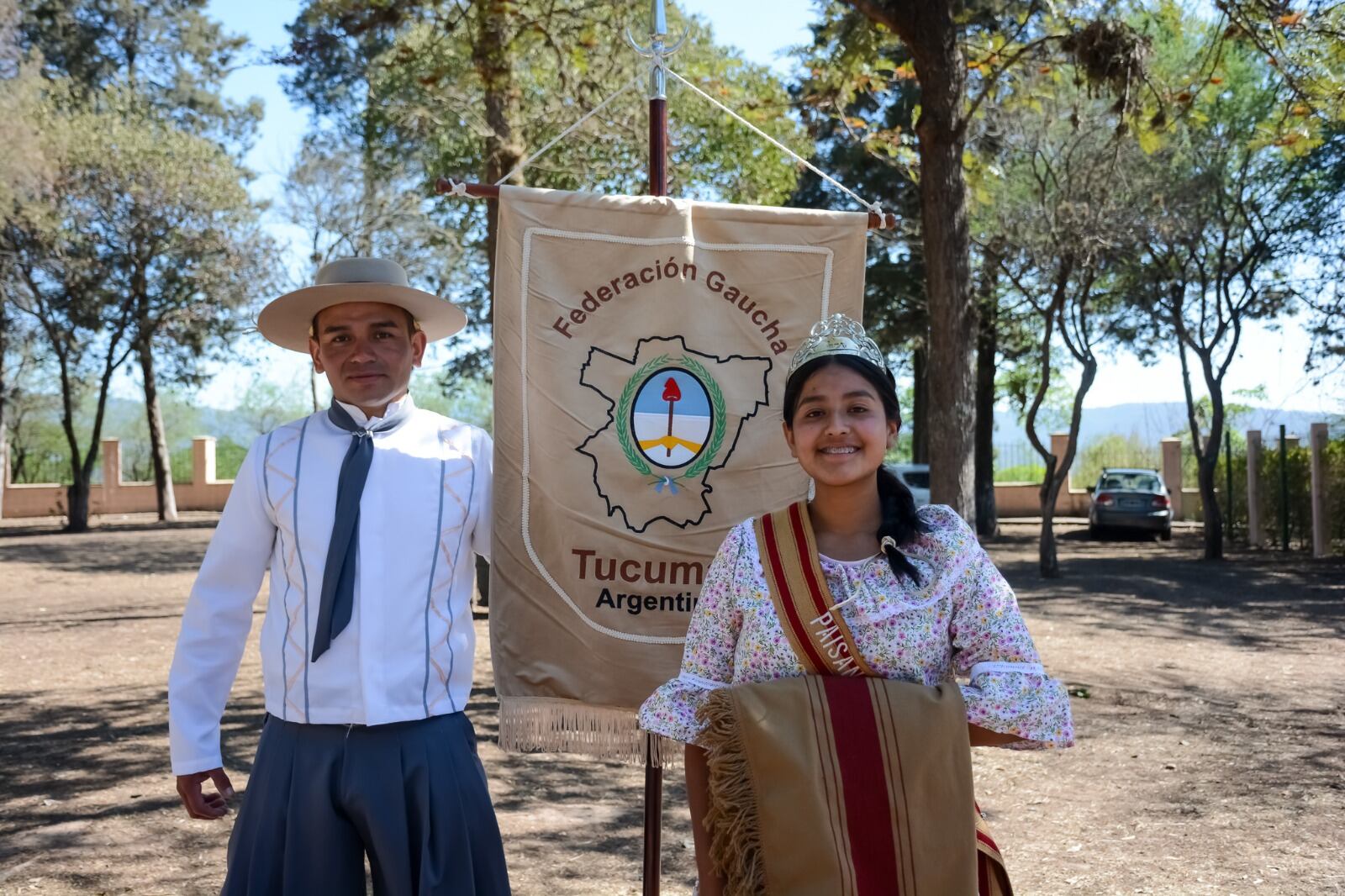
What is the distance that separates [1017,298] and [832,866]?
77.1ft

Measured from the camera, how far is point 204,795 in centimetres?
272

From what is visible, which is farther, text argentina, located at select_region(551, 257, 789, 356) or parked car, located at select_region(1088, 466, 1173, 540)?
parked car, located at select_region(1088, 466, 1173, 540)

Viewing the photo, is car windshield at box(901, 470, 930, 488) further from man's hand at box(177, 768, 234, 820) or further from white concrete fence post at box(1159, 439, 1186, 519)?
man's hand at box(177, 768, 234, 820)

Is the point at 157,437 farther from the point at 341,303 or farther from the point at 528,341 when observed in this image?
the point at 341,303

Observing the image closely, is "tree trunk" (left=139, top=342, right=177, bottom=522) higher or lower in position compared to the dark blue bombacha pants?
higher

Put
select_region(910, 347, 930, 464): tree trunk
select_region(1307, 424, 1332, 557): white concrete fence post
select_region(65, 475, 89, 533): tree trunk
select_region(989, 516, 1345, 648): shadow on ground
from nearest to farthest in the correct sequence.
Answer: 1. select_region(989, 516, 1345, 648): shadow on ground
2. select_region(1307, 424, 1332, 557): white concrete fence post
3. select_region(65, 475, 89, 533): tree trunk
4. select_region(910, 347, 930, 464): tree trunk

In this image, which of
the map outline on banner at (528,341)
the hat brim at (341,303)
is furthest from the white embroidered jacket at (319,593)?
the map outline on banner at (528,341)

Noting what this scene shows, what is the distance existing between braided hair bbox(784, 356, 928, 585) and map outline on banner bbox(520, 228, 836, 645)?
92cm

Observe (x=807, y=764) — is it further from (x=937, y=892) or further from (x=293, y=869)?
(x=293, y=869)

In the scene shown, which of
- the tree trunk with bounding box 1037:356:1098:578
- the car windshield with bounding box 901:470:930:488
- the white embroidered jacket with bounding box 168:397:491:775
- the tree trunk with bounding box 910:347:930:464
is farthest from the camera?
the tree trunk with bounding box 910:347:930:464

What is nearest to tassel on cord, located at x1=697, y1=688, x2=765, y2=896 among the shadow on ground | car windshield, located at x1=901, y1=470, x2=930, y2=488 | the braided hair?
the braided hair

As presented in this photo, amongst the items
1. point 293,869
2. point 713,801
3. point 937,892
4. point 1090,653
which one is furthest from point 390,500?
point 1090,653

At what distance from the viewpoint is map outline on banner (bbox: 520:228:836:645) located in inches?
131

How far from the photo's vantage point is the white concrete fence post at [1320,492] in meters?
17.7
